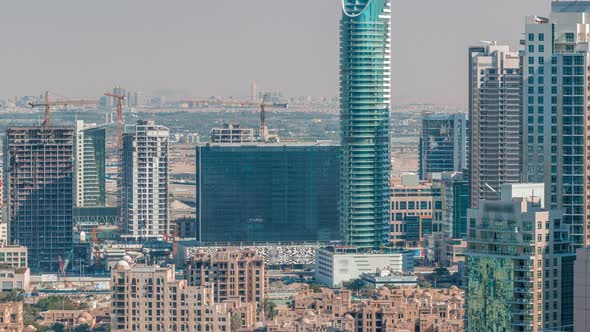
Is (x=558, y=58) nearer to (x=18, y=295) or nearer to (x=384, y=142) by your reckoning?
(x=18, y=295)

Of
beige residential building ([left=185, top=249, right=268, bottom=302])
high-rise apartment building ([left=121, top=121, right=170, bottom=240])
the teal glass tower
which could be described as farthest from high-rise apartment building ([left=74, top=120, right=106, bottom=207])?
beige residential building ([left=185, top=249, right=268, bottom=302])

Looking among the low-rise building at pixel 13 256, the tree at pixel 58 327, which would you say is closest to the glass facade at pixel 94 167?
the low-rise building at pixel 13 256

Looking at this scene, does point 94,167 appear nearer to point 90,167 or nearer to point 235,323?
point 90,167

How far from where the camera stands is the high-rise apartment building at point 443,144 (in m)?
125

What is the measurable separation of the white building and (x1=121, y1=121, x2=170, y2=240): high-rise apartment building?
71.4 ft

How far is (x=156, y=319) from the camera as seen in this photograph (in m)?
70.7

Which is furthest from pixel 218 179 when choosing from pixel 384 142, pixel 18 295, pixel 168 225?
pixel 18 295

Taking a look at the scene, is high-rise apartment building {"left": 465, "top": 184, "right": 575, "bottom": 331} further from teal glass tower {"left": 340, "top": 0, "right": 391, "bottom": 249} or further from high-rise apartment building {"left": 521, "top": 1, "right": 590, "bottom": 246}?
teal glass tower {"left": 340, "top": 0, "right": 391, "bottom": 249}

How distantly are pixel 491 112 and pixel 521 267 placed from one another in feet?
143

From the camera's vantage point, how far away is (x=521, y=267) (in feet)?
172

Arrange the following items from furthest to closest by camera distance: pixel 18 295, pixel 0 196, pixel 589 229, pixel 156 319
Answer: pixel 0 196
pixel 18 295
pixel 156 319
pixel 589 229

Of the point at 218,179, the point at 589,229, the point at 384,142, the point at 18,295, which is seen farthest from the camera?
the point at 218,179

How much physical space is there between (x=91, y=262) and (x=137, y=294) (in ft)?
128

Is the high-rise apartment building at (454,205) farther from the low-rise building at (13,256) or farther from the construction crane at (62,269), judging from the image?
the low-rise building at (13,256)
